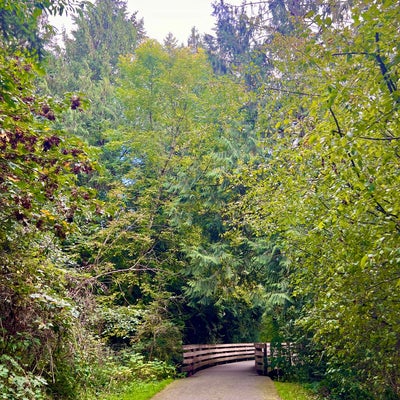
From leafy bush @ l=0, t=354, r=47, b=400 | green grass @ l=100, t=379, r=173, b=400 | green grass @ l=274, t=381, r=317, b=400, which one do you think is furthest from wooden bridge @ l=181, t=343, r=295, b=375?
leafy bush @ l=0, t=354, r=47, b=400

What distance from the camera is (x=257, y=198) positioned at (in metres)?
7.34

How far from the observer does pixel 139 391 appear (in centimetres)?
837

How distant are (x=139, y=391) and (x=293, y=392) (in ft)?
11.9

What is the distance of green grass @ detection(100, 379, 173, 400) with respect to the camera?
762 centimetres

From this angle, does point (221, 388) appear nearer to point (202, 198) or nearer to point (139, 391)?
point (139, 391)

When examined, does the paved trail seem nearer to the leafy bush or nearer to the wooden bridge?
the wooden bridge

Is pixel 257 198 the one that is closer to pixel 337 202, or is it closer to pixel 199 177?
pixel 337 202

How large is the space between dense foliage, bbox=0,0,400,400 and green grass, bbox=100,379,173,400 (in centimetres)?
33

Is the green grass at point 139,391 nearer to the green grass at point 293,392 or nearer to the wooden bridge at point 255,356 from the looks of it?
the wooden bridge at point 255,356


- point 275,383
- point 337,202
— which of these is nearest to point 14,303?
point 337,202

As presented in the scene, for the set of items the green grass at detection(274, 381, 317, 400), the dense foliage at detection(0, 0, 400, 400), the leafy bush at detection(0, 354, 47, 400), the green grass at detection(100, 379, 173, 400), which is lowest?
the green grass at detection(274, 381, 317, 400)

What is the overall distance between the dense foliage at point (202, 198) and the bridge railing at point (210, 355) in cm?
60

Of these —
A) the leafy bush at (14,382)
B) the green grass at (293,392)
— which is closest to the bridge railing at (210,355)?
the green grass at (293,392)

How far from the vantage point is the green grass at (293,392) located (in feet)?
27.4
